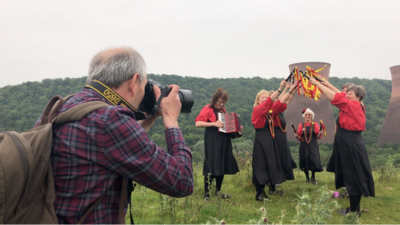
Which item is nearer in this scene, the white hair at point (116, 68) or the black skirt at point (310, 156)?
the white hair at point (116, 68)

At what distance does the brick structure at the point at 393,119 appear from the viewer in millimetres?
21875

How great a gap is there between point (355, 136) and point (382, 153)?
1974cm

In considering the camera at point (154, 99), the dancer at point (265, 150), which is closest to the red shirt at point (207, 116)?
the dancer at point (265, 150)

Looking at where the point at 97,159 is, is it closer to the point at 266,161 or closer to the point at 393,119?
the point at 266,161

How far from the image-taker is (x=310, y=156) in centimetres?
790

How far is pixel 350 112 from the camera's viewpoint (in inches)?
186

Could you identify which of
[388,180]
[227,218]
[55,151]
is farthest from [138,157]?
[388,180]

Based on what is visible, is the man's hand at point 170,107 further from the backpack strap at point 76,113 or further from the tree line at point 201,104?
the tree line at point 201,104

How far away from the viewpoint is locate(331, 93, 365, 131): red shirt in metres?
4.65

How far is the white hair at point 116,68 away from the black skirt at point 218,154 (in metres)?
4.60

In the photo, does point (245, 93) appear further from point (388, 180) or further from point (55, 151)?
point (55, 151)

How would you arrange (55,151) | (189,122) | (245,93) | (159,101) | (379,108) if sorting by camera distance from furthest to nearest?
(245,93) → (379,108) → (189,122) → (159,101) → (55,151)

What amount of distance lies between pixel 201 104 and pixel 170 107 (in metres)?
34.7

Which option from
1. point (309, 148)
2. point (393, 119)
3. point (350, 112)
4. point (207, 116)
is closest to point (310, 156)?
point (309, 148)
